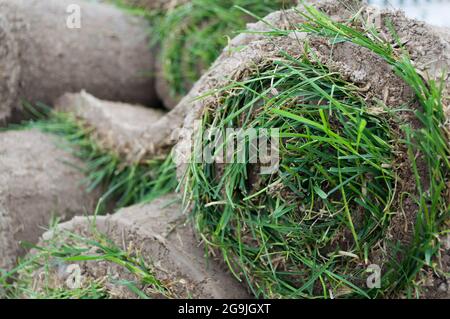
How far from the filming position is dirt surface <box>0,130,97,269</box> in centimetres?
133

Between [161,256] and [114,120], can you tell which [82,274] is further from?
[114,120]

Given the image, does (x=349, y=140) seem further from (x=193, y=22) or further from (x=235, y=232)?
(x=193, y=22)

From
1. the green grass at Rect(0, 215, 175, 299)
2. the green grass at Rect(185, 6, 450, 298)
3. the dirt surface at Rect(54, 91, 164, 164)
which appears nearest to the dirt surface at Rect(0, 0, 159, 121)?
the dirt surface at Rect(54, 91, 164, 164)

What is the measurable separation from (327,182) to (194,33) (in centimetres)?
80

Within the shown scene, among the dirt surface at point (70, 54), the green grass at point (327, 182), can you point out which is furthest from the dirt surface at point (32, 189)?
the green grass at point (327, 182)

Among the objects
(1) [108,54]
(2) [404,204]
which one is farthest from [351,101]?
(1) [108,54]

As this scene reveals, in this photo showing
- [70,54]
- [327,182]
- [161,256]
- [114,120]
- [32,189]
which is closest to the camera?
[327,182]

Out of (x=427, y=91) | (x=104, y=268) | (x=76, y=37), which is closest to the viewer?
(x=427, y=91)

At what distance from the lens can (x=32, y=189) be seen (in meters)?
1.40

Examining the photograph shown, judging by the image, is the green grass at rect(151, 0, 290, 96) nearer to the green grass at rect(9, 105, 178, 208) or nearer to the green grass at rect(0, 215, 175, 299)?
the green grass at rect(9, 105, 178, 208)

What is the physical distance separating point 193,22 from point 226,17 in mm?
127

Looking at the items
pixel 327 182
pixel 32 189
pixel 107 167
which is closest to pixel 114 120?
pixel 107 167

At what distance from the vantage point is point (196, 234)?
3.73ft

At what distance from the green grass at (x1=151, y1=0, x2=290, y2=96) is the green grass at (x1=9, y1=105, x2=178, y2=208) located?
28 cm
